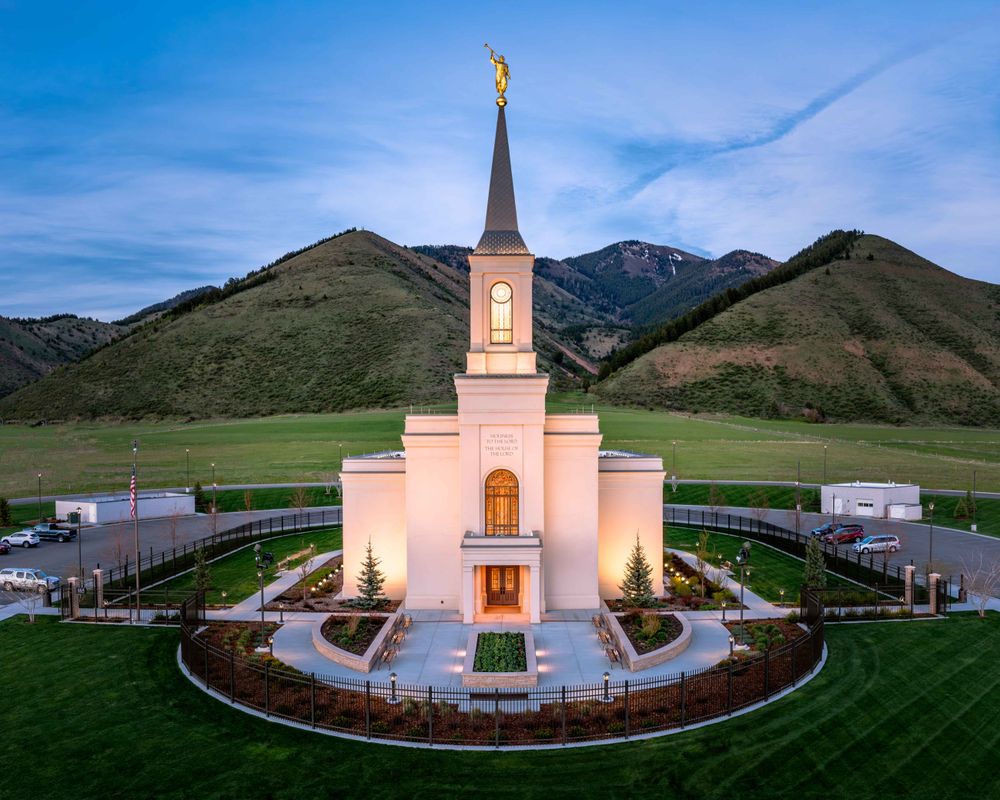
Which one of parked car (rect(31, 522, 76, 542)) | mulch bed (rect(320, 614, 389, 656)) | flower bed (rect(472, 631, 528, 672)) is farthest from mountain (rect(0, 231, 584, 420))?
flower bed (rect(472, 631, 528, 672))

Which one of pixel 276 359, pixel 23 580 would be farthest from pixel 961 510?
pixel 276 359

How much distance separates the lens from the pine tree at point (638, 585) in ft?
93.7

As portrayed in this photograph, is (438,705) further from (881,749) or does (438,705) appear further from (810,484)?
(810,484)

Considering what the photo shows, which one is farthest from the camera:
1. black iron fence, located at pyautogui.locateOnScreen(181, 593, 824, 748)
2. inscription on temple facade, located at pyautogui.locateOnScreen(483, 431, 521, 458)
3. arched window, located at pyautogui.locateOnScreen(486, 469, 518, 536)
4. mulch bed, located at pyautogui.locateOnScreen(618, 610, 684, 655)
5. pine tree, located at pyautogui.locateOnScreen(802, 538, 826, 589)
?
pine tree, located at pyautogui.locateOnScreen(802, 538, 826, 589)

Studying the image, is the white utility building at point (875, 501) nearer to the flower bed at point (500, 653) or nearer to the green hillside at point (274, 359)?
the flower bed at point (500, 653)

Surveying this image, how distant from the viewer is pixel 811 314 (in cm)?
14238

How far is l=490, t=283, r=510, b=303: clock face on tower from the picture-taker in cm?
3030

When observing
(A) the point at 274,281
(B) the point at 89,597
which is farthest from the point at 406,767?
(A) the point at 274,281

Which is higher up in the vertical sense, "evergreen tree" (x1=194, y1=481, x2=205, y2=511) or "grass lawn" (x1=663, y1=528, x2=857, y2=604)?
"evergreen tree" (x1=194, y1=481, x2=205, y2=511)

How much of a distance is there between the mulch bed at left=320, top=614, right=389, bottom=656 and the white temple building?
10.9ft

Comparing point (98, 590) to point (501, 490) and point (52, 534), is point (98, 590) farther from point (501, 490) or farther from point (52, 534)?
point (52, 534)

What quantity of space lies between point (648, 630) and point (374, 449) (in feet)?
191

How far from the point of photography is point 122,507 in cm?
5081

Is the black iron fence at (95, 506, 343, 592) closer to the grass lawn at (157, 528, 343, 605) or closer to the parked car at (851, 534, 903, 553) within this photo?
the grass lawn at (157, 528, 343, 605)
